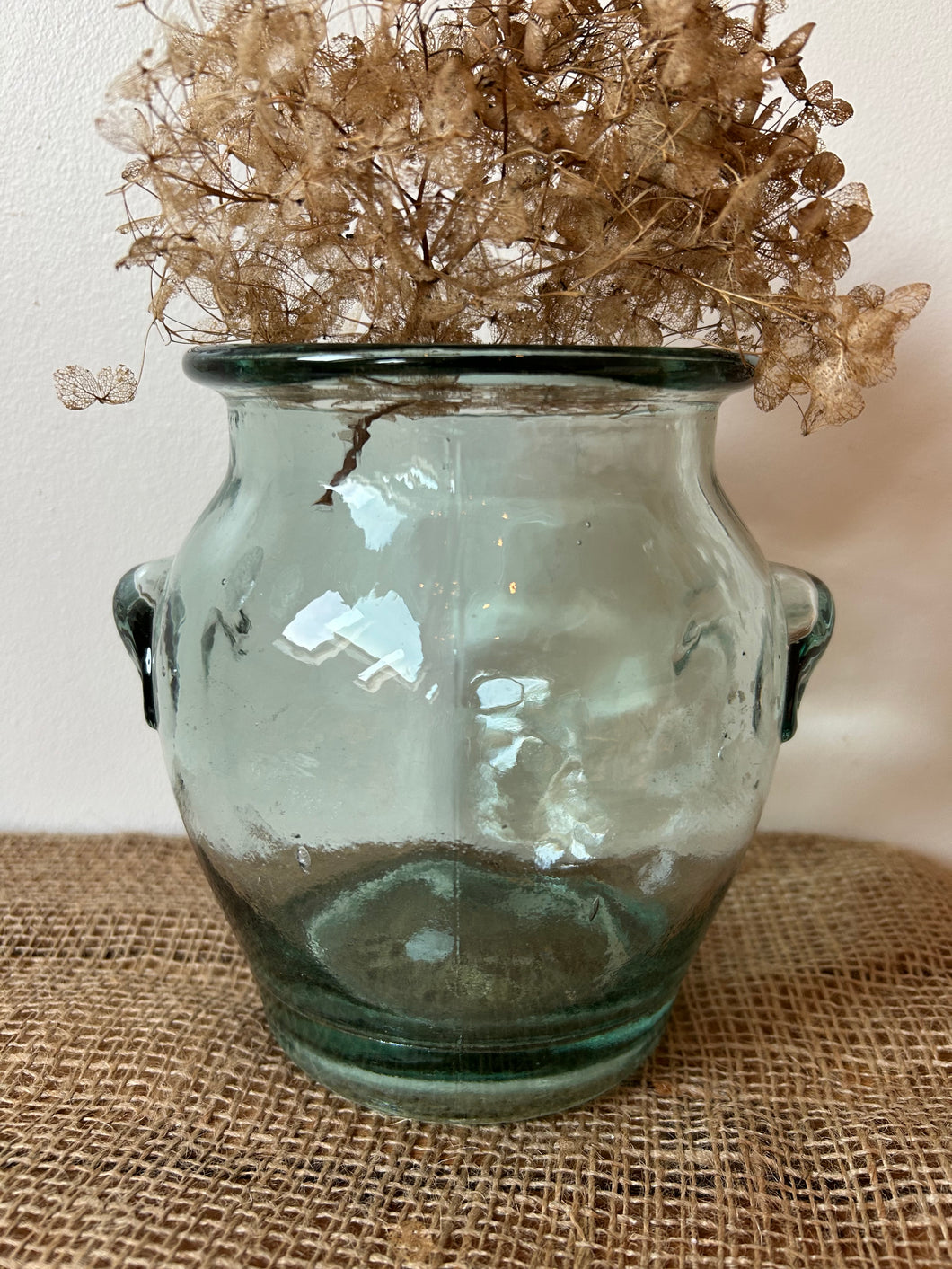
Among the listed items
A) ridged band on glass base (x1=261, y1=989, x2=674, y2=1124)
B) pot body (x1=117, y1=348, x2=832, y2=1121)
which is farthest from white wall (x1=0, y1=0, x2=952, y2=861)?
ridged band on glass base (x1=261, y1=989, x2=674, y2=1124)

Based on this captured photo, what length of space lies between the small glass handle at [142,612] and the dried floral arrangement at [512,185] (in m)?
0.11

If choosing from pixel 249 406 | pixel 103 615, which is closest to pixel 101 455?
pixel 103 615

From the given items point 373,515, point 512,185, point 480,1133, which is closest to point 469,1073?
point 480,1133

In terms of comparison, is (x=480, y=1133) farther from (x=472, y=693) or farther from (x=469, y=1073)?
(x=472, y=693)

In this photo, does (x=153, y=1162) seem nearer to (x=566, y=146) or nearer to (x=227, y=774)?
(x=227, y=774)

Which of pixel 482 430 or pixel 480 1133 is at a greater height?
pixel 482 430

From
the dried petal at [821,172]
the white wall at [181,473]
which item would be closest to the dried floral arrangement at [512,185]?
the dried petal at [821,172]

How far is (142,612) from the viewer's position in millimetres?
596

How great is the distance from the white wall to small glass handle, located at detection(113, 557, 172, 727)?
0.84 ft

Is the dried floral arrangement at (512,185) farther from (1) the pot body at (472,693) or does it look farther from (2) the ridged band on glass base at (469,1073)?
(2) the ridged band on glass base at (469,1073)

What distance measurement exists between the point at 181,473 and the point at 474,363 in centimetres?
46

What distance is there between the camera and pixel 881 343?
0.45 meters

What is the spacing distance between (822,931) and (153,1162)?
43cm

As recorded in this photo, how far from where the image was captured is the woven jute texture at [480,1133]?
482mm
